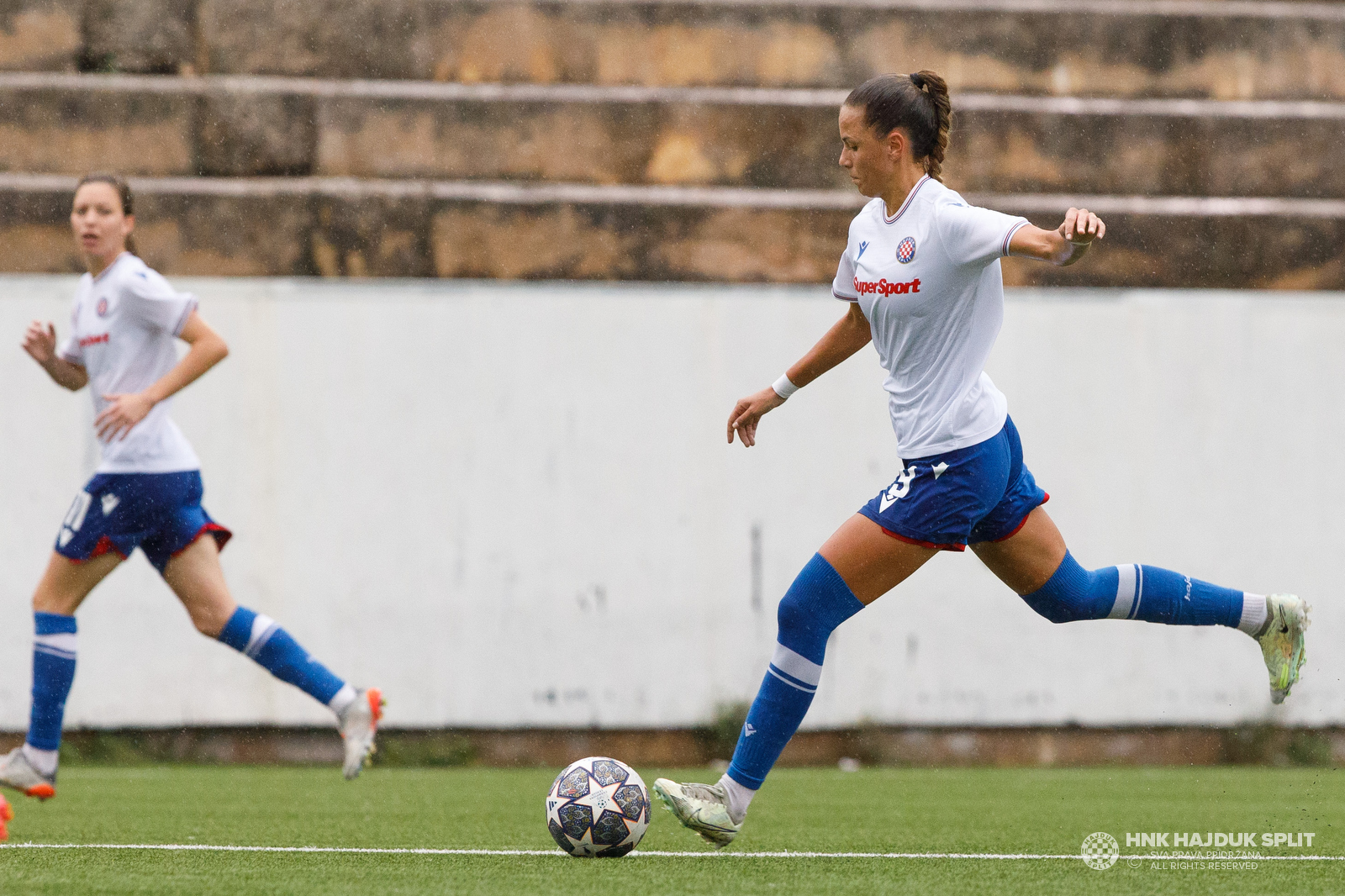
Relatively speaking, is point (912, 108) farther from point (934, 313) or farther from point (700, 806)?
point (700, 806)

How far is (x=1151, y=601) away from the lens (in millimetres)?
4523

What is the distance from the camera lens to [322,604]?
8.70m

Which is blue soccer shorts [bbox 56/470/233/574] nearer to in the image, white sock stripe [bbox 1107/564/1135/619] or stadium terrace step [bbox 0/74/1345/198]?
white sock stripe [bbox 1107/564/1135/619]

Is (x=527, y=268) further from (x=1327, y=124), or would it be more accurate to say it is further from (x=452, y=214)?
(x=1327, y=124)

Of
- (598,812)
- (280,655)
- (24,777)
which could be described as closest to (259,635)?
(280,655)

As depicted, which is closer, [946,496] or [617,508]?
[946,496]

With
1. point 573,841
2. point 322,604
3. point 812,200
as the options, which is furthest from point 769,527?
point 573,841

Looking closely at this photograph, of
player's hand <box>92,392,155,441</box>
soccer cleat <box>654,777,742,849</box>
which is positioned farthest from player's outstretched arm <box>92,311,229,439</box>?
soccer cleat <box>654,777,742,849</box>

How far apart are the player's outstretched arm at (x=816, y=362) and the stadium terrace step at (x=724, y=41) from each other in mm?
4976

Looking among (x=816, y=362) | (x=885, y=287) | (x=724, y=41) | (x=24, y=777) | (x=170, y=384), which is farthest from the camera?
(x=724, y=41)

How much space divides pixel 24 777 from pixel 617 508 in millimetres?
3996

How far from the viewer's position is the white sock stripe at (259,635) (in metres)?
5.65

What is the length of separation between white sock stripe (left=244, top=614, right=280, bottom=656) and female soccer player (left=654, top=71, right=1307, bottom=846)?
2.08 meters

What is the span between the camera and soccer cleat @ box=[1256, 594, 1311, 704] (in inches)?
179
